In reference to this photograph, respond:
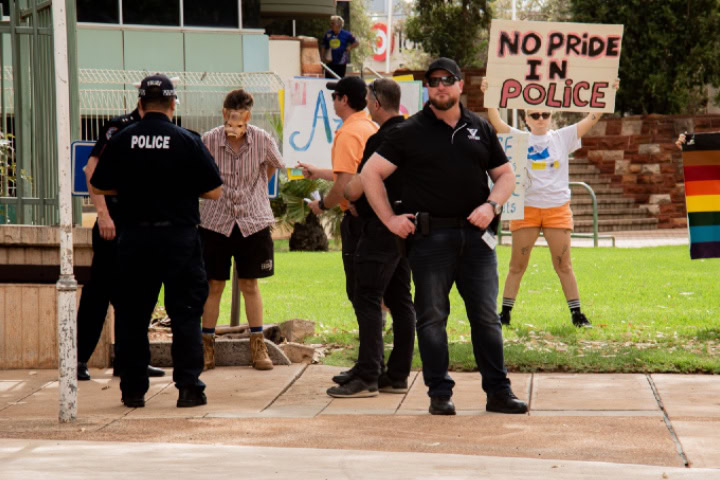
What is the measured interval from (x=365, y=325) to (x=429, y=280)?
0.79 meters

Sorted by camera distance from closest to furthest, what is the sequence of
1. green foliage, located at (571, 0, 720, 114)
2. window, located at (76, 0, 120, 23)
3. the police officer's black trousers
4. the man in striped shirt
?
the police officer's black trousers, the man in striped shirt, window, located at (76, 0, 120, 23), green foliage, located at (571, 0, 720, 114)

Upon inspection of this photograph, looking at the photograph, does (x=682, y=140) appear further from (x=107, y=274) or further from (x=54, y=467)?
(x=54, y=467)

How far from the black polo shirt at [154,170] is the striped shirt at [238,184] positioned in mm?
1047

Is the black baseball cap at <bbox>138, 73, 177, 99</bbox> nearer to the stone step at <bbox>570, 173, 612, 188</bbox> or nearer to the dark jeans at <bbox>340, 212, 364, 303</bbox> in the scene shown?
the dark jeans at <bbox>340, 212, 364, 303</bbox>

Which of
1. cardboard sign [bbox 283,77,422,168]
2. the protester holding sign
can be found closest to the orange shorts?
the protester holding sign

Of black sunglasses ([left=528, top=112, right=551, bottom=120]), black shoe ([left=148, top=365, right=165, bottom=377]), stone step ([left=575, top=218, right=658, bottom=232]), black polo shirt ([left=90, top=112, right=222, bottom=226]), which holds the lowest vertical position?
stone step ([left=575, top=218, right=658, bottom=232])

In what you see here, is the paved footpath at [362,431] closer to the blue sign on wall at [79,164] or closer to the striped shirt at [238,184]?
the striped shirt at [238,184]

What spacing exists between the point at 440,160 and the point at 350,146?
910 mm

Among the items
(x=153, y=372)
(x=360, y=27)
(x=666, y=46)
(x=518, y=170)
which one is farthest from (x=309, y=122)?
(x=360, y=27)

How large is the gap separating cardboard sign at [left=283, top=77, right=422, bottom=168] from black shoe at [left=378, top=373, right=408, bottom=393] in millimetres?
2687

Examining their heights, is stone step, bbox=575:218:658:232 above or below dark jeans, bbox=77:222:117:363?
below

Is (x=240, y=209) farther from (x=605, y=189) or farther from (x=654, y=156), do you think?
(x=654, y=156)

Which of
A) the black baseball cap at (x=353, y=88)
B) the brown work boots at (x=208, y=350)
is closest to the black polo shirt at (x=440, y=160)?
the black baseball cap at (x=353, y=88)

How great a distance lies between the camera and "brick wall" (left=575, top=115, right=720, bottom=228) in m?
27.3
